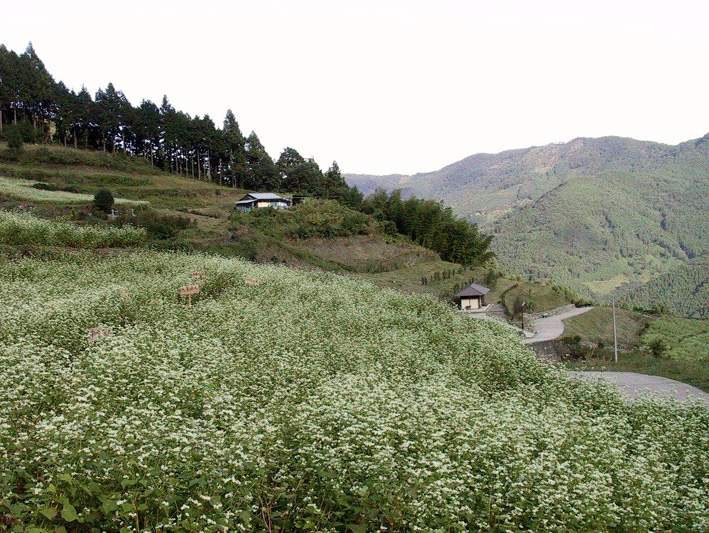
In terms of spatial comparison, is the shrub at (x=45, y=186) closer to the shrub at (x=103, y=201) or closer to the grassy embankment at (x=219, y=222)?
the grassy embankment at (x=219, y=222)

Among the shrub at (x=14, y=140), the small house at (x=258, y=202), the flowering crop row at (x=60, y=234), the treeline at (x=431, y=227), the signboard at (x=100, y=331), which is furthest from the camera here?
the treeline at (x=431, y=227)

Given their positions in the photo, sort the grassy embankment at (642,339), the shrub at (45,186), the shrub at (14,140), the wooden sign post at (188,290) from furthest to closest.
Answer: the shrub at (14,140) < the shrub at (45,186) < the grassy embankment at (642,339) < the wooden sign post at (188,290)

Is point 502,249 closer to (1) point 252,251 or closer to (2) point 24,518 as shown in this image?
(1) point 252,251

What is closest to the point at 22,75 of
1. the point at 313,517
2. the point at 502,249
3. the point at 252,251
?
the point at 252,251

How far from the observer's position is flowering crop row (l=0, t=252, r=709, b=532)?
4.61 metres

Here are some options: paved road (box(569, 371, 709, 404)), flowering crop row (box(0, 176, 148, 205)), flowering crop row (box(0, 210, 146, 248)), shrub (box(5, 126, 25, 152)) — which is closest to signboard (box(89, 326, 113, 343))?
paved road (box(569, 371, 709, 404))

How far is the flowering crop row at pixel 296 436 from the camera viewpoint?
4605 millimetres

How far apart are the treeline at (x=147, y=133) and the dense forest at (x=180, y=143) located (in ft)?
0.36

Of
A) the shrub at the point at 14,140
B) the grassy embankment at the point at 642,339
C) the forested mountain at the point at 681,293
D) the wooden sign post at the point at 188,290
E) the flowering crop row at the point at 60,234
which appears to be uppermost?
the shrub at the point at 14,140

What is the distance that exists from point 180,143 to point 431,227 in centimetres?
3246

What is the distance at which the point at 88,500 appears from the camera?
15.1 feet

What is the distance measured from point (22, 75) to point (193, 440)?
64918 millimetres

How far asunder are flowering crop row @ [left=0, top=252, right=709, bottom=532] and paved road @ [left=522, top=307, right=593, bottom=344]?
67.2ft

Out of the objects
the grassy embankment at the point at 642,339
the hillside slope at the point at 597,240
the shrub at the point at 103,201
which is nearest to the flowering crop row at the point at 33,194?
the shrub at the point at 103,201
